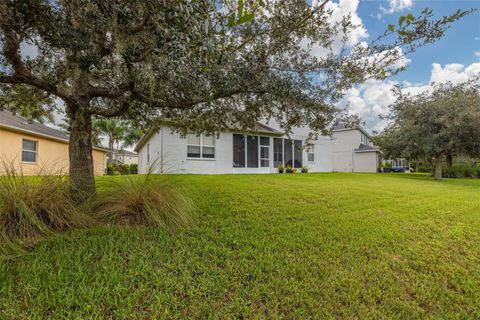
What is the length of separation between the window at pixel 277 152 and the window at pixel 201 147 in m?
5.48

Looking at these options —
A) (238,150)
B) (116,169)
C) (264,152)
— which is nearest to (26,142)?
(116,169)

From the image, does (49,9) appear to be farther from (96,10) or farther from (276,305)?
(276,305)

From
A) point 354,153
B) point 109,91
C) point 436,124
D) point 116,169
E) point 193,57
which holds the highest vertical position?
point 436,124

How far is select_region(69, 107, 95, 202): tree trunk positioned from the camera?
3816 mm

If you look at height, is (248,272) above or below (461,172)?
below

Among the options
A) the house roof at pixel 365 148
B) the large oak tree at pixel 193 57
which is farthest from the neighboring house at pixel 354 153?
the large oak tree at pixel 193 57

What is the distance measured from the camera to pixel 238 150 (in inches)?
608

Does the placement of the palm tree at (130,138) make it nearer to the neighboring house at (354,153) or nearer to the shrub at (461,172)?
the neighboring house at (354,153)

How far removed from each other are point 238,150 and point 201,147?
2.75 metres

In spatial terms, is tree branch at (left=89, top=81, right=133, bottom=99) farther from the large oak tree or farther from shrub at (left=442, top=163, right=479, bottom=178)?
shrub at (left=442, top=163, right=479, bottom=178)

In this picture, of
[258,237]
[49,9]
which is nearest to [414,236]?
[258,237]

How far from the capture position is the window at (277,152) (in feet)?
57.7

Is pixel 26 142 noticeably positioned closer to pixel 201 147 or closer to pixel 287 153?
pixel 201 147

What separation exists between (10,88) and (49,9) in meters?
3.17
